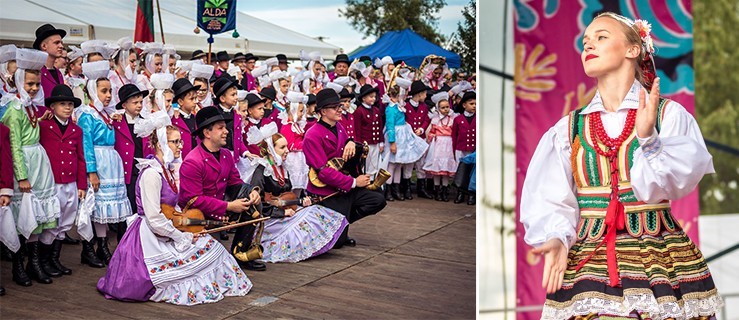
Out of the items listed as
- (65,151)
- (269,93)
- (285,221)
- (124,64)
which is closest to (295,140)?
(269,93)

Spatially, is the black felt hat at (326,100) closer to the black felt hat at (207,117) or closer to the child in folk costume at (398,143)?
the black felt hat at (207,117)

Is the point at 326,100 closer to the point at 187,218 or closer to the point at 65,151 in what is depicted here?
the point at 187,218

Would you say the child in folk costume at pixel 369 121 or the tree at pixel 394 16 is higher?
the tree at pixel 394 16

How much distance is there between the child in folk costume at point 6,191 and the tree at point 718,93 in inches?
159

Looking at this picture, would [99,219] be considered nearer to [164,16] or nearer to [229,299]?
[229,299]

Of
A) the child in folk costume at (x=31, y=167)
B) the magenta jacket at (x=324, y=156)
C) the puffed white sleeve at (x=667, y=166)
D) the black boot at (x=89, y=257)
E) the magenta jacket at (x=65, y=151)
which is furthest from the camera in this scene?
the magenta jacket at (x=324, y=156)

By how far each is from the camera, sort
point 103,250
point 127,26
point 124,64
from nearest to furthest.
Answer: point 103,250, point 124,64, point 127,26

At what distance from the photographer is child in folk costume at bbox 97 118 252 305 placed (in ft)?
16.4

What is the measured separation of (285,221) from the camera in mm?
6445

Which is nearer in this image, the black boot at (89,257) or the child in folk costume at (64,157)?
the child in folk costume at (64,157)

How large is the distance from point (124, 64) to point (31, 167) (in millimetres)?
3034

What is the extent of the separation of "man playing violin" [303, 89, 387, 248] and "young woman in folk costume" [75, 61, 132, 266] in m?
1.46

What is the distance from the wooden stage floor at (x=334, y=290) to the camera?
4895 millimetres

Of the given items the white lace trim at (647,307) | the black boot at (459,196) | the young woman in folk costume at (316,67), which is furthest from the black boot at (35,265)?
the young woman in folk costume at (316,67)
